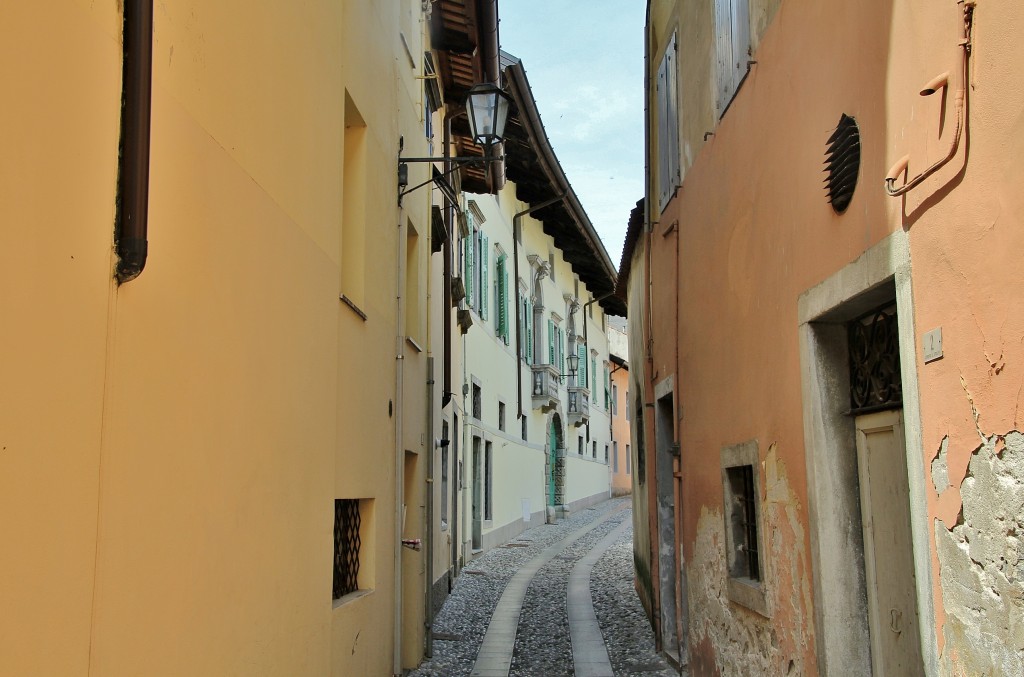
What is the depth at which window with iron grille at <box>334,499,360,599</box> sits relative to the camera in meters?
6.87

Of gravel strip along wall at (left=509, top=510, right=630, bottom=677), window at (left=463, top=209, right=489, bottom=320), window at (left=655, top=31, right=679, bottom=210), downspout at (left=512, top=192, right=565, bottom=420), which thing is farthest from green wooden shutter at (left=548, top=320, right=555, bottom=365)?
window at (left=655, top=31, right=679, bottom=210)

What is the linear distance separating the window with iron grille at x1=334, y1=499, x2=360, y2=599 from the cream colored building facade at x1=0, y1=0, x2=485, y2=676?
28 millimetres

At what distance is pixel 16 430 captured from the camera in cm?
254

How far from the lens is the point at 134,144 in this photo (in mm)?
3160

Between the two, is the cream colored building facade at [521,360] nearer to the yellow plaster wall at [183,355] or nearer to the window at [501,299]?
the window at [501,299]

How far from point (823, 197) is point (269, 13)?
9.39 feet

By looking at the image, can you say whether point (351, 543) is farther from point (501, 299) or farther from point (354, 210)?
point (501, 299)

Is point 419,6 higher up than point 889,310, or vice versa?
point 419,6

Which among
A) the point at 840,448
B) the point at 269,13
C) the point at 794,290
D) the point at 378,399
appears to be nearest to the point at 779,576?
the point at 840,448

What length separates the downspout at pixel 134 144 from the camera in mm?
3119

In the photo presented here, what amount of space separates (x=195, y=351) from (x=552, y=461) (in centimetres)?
2680

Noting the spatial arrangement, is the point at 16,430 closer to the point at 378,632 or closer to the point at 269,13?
the point at 269,13

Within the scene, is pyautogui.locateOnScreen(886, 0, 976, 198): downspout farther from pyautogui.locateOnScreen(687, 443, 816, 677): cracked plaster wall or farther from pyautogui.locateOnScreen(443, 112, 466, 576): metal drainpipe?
pyautogui.locateOnScreen(443, 112, 466, 576): metal drainpipe

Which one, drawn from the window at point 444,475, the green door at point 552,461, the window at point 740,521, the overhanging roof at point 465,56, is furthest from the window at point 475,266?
the green door at point 552,461
